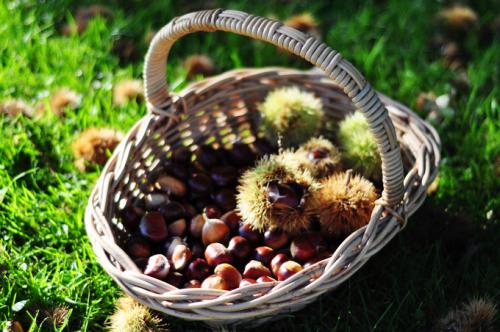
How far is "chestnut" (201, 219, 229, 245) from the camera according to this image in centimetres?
206

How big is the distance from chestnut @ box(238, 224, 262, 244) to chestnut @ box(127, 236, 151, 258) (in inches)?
12.1

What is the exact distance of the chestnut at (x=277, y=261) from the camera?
1.94m

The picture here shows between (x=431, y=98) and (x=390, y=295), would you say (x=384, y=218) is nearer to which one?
(x=390, y=295)

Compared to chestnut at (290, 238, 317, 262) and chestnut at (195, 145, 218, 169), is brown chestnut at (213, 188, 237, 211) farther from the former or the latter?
chestnut at (290, 238, 317, 262)

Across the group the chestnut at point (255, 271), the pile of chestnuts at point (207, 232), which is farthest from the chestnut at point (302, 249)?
the chestnut at point (255, 271)

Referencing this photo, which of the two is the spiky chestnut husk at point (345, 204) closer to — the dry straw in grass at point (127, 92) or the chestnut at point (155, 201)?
the chestnut at point (155, 201)

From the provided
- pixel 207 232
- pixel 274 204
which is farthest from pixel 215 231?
pixel 274 204

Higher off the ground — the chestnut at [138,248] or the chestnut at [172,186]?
the chestnut at [172,186]

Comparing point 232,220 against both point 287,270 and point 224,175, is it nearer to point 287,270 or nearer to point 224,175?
point 224,175

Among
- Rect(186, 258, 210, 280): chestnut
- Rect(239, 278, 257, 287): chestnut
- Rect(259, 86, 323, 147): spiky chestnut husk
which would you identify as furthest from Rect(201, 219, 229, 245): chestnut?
Rect(259, 86, 323, 147): spiky chestnut husk

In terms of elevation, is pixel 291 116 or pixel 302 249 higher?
pixel 291 116

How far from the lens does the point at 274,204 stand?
197 cm

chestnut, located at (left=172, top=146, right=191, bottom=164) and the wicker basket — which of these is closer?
the wicker basket

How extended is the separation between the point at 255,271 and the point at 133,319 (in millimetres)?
384
